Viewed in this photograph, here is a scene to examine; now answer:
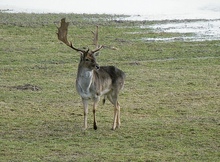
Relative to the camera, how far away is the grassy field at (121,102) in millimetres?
13062

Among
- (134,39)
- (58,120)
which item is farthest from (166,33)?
(58,120)

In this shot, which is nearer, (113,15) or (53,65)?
(53,65)

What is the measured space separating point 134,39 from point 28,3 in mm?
24599

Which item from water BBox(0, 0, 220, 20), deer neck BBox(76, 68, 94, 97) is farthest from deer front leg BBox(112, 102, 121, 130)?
water BBox(0, 0, 220, 20)

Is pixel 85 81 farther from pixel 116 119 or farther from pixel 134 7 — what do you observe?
pixel 134 7

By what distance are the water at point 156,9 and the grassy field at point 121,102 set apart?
4338 millimetres

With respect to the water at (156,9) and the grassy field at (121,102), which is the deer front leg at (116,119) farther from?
the water at (156,9)

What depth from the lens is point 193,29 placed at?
33.7m

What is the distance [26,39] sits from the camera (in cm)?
2847

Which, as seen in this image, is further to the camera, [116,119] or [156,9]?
[156,9]

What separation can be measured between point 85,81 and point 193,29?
64.3 ft

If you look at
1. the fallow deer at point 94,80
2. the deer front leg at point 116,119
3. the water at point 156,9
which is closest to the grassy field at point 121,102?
the deer front leg at point 116,119

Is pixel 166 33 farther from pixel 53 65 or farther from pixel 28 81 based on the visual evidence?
pixel 28 81

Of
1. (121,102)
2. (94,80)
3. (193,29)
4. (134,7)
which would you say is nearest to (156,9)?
(134,7)
